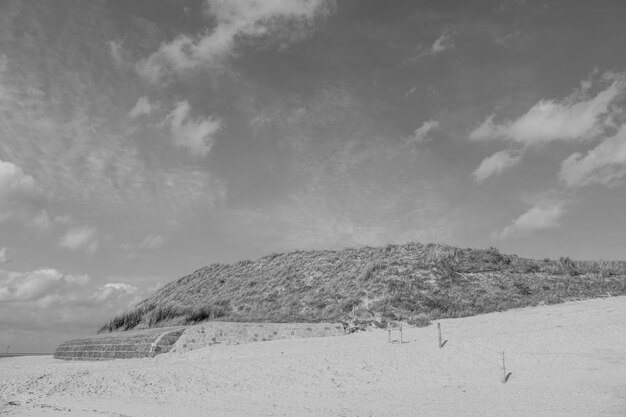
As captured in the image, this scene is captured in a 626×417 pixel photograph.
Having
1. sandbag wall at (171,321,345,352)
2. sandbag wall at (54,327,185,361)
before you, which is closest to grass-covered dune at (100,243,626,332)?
sandbag wall at (171,321,345,352)

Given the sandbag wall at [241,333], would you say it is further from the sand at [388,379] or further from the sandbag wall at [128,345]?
the sand at [388,379]

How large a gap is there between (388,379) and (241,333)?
8.57 metres

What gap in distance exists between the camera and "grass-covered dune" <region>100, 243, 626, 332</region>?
24094 mm

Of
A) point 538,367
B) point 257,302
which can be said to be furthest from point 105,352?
point 538,367

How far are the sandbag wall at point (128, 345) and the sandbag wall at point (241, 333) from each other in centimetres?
57

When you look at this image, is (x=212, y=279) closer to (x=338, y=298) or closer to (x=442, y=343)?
(x=338, y=298)

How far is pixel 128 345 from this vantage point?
2162cm

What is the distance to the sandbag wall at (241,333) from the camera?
2008 cm

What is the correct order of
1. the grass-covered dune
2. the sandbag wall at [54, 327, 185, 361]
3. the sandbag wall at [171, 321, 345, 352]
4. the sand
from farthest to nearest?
1. the grass-covered dune
2. the sandbag wall at [54, 327, 185, 361]
3. the sandbag wall at [171, 321, 345, 352]
4. the sand

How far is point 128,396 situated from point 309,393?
500 centimetres

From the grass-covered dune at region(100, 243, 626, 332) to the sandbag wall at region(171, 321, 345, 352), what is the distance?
5.82 feet

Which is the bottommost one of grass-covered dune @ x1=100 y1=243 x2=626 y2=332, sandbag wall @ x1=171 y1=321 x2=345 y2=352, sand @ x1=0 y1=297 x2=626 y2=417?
sand @ x1=0 y1=297 x2=626 y2=417

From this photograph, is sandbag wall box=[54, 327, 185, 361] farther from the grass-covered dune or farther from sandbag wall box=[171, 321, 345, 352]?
the grass-covered dune

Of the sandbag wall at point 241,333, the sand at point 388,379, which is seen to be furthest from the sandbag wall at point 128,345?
the sand at point 388,379
